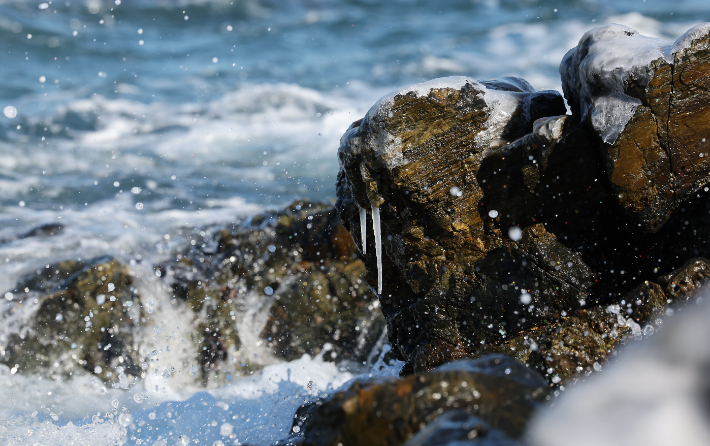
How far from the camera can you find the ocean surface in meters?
5.63

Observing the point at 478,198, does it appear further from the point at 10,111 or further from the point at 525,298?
the point at 10,111

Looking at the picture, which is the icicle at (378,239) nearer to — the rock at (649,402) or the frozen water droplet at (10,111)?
the rock at (649,402)

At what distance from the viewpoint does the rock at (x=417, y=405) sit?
2.17m

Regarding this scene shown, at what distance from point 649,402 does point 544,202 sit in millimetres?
1708

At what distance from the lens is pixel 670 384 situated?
2.11m

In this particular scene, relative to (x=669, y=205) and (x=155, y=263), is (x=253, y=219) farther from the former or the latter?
(x=669, y=205)

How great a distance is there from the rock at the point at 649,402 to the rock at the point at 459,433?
23 cm

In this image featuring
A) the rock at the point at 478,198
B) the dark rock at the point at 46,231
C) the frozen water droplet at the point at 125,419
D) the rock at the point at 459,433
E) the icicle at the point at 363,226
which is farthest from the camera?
the dark rock at the point at 46,231

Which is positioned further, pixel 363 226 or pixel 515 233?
pixel 363 226

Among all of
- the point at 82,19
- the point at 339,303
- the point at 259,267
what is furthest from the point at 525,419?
the point at 82,19

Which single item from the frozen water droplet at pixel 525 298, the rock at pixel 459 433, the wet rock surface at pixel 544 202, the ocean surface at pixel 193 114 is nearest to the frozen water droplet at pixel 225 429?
the ocean surface at pixel 193 114

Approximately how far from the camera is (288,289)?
251 inches

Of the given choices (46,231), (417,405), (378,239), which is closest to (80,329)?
(46,231)

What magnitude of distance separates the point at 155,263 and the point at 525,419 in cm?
559
